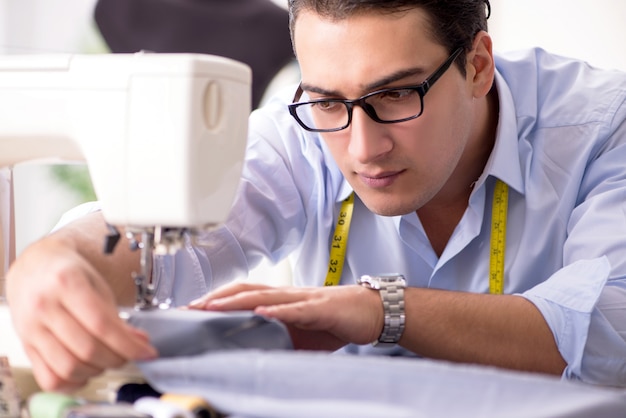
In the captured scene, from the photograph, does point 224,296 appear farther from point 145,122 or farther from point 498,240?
point 498,240

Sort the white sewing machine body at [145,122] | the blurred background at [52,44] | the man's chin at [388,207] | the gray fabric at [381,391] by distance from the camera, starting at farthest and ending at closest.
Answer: the blurred background at [52,44], the man's chin at [388,207], the white sewing machine body at [145,122], the gray fabric at [381,391]

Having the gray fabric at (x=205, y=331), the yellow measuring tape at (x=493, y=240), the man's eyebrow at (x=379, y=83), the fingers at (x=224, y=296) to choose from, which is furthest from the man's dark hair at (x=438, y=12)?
the gray fabric at (x=205, y=331)

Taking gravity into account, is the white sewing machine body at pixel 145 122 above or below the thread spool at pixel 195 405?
above

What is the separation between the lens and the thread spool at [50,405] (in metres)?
0.96

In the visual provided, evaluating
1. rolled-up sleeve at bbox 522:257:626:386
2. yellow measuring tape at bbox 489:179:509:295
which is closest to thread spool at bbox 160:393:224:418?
rolled-up sleeve at bbox 522:257:626:386

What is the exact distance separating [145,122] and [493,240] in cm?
114

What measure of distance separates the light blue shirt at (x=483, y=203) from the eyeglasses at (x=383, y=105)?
0.89 ft

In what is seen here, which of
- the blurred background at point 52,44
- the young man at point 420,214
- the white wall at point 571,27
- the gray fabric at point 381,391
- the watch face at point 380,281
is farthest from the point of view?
the blurred background at point 52,44

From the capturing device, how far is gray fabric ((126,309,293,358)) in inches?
40.6

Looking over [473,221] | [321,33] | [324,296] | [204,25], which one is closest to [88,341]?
[324,296]

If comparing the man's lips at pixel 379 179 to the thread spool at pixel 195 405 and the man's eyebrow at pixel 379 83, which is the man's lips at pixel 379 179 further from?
the thread spool at pixel 195 405

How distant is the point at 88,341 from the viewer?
3.35ft

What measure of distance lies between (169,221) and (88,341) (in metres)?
0.21

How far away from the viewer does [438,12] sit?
6.33 feet
